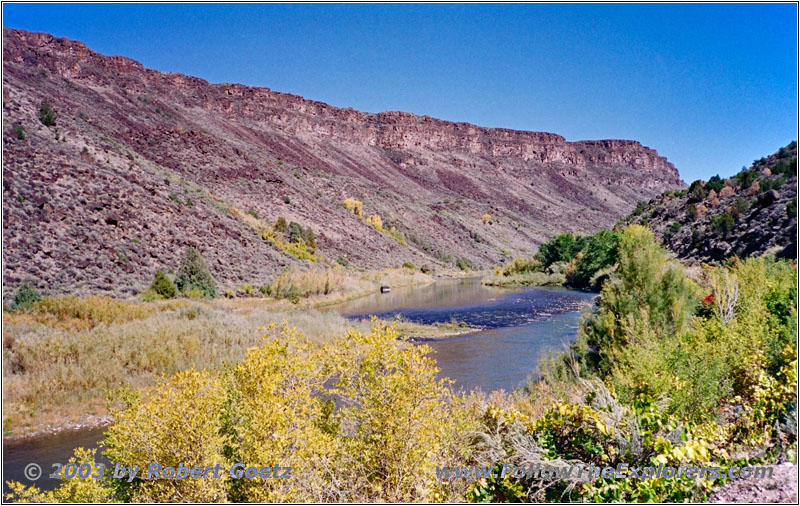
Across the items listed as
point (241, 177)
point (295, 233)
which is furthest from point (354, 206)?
point (295, 233)

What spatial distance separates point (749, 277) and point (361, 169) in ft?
242

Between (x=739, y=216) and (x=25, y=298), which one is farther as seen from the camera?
(x=739, y=216)

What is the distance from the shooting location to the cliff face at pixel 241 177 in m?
24.2

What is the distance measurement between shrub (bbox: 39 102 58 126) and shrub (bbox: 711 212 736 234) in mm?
37702

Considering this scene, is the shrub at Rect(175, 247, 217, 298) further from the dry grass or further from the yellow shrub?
the yellow shrub

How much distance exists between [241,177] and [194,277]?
2516 centimetres

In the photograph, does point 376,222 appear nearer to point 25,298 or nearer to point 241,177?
point 241,177

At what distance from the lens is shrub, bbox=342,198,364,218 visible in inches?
2160

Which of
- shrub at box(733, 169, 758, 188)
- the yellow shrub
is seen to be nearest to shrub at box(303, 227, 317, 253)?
shrub at box(733, 169, 758, 188)

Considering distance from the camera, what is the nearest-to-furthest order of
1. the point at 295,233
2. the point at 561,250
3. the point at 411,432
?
the point at 411,432 < the point at 295,233 < the point at 561,250

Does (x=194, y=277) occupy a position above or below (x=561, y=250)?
below

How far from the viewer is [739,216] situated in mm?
24312

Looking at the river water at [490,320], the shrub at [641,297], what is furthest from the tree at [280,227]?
the shrub at [641,297]

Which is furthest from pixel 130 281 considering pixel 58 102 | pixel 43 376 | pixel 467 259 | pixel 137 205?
pixel 467 259
